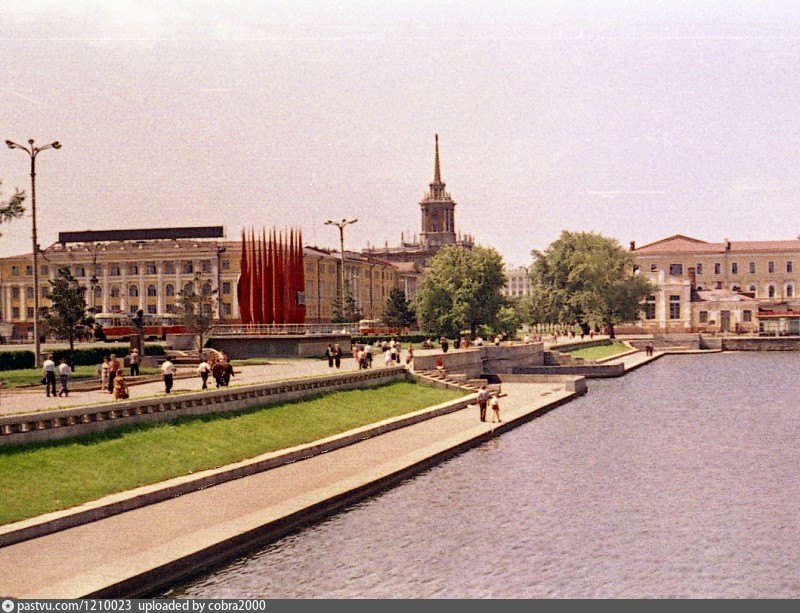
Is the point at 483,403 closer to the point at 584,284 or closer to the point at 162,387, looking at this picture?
the point at 162,387

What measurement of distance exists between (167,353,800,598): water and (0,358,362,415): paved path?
10956 mm

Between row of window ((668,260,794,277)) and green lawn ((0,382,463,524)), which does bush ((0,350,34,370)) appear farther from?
row of window ((668,260,794,277))

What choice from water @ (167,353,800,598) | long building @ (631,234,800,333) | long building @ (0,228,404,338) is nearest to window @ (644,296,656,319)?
long building @ (631,234,800,333)

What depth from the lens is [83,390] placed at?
45500 millimetres

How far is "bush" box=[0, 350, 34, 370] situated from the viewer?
177ft

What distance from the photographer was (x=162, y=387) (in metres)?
A: 47.8

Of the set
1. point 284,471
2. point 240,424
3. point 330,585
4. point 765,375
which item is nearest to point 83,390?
point 240,424

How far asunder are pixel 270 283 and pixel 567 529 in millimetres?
58326

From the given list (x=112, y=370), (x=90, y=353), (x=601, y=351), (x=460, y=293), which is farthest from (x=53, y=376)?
(x=601, y=351)

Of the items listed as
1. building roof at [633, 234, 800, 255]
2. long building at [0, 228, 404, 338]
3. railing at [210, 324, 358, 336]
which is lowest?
railing at [210, 324, 358, 336]

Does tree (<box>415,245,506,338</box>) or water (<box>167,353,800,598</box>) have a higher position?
tree (<box>415,245,506,338</box>)

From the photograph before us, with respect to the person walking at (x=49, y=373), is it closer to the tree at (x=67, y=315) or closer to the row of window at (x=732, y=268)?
the tree at (x=67, y=315)

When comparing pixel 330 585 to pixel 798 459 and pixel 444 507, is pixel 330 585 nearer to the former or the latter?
pixel 444 507
